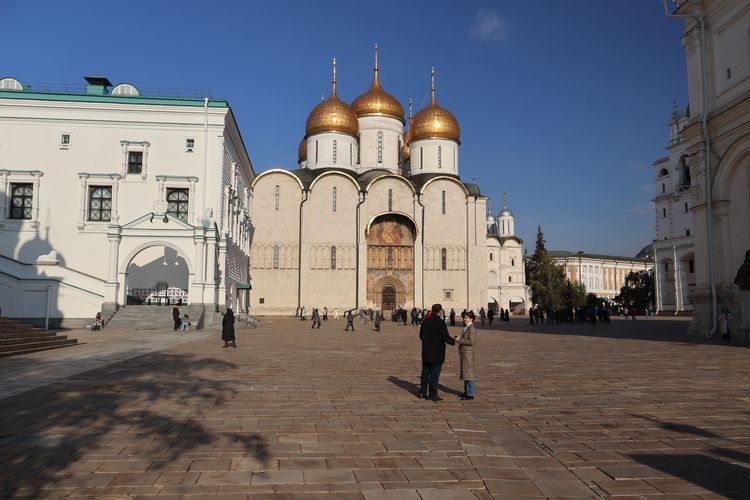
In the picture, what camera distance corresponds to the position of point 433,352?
8.37 m

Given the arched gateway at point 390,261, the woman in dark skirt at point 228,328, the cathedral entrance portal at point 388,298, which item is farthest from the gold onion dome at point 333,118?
the woman in dark skirt at point 228,328

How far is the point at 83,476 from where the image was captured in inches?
186

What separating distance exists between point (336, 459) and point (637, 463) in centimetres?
265

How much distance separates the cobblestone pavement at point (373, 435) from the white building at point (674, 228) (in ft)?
171

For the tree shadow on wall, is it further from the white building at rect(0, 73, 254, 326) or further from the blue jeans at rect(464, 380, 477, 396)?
the white building at rect(0, 73, 254, 326)

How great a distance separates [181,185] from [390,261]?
74.5 feet

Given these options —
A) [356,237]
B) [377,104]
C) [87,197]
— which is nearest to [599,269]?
[377,104]

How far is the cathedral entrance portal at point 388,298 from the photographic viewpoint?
4881 centimetres

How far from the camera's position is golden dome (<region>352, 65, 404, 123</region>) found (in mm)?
55000

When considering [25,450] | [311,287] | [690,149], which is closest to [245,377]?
[25,450]

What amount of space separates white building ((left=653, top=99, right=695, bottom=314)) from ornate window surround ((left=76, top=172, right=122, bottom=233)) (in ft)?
165

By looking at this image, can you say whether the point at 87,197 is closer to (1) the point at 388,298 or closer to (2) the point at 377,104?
(1) the point at 388,298

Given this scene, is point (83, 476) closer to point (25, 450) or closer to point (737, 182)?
point (25, 450)

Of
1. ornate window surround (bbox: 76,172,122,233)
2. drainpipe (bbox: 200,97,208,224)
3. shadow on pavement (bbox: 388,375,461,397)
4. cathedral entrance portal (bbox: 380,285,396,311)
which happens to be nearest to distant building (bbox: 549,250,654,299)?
cathedral entrance portal (bbox: 380,285,396,311)
